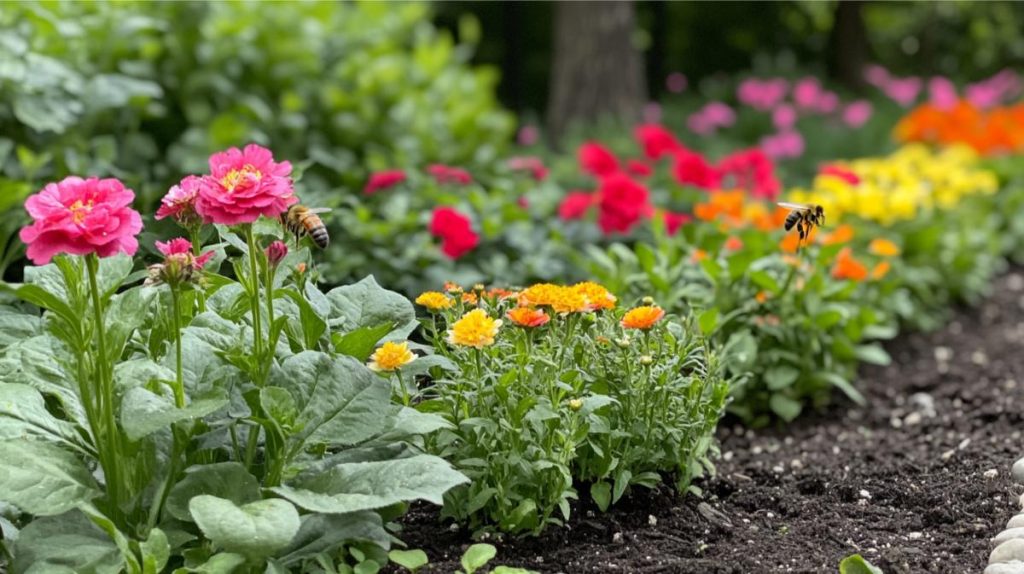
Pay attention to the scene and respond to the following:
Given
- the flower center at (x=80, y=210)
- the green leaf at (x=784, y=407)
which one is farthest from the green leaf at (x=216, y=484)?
the green leaf at (x=784, y=407)

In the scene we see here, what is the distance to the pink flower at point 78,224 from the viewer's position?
1.86m

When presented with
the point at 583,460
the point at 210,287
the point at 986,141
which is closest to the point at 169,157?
the point at 210,287

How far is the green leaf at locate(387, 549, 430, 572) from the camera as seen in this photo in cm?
215

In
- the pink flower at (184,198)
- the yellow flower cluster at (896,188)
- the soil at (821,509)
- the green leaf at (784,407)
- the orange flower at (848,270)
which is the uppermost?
the pink flower at (184,198)

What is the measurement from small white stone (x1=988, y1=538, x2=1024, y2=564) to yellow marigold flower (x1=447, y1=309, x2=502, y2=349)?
1040mm

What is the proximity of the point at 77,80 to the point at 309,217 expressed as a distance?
7.59ft

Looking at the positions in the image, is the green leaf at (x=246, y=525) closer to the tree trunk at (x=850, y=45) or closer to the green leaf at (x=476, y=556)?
the green leaf at (x=476, y=556)

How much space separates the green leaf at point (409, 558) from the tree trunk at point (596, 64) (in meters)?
6.05

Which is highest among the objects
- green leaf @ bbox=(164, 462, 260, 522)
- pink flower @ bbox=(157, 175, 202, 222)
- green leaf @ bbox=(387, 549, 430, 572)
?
pink flower @ bbox=(157, 175, 202, 222)

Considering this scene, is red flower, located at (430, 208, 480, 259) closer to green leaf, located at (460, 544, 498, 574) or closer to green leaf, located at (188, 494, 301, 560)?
green leaf, located at (460, 544, 498, 574)

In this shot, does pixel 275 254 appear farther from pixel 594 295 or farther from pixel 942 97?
pixel 942 97

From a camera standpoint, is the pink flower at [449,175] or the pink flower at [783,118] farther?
the pink flower at [783,118]

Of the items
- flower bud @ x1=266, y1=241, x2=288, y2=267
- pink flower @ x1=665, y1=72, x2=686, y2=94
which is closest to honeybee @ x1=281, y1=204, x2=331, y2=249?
flower bud @ x1=266, y1=241, x2=288, y2=267

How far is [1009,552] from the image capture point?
2.26 metres
